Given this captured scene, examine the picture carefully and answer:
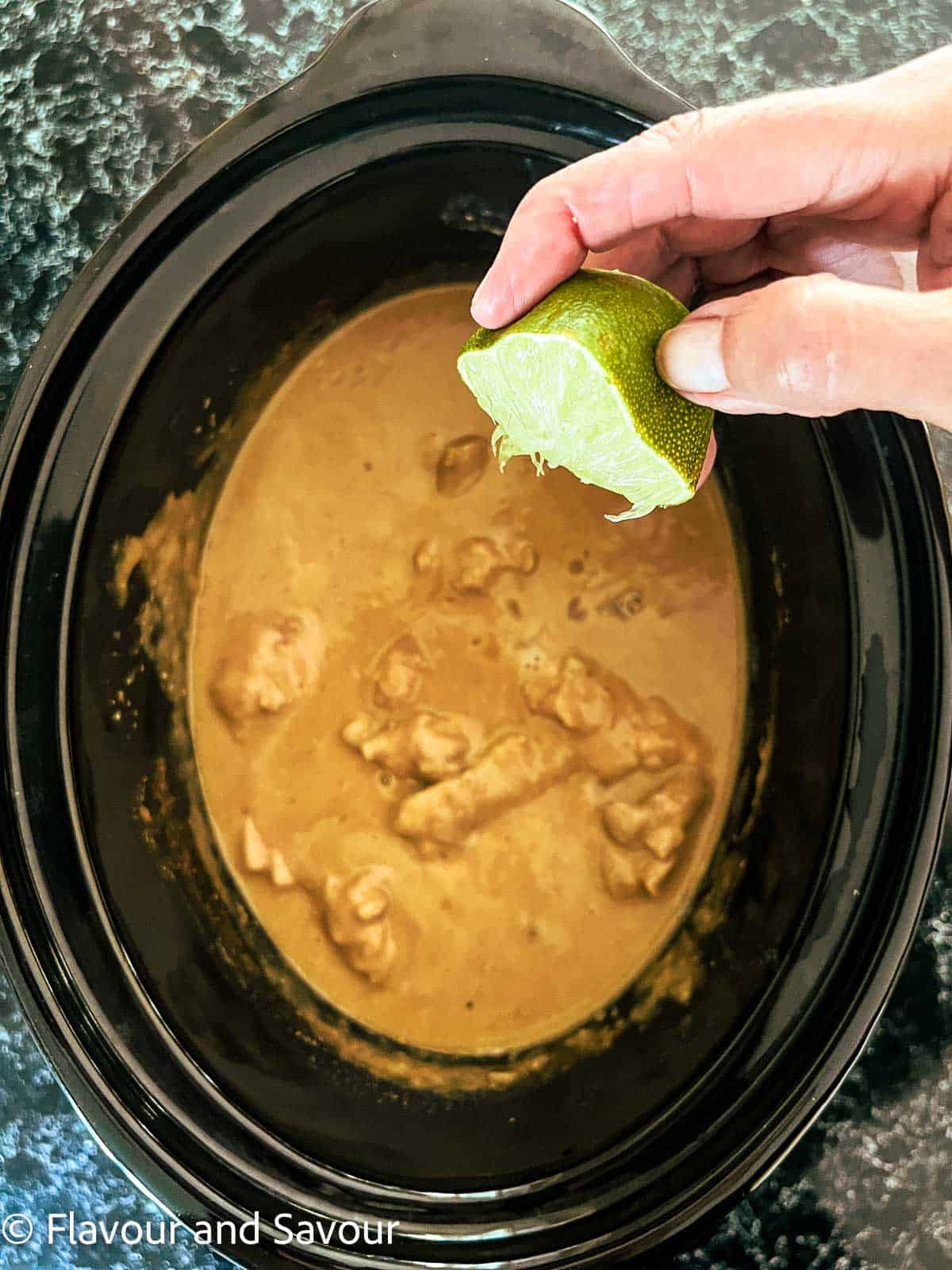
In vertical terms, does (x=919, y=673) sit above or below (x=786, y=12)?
below

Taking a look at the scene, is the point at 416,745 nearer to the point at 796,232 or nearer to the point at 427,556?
the point at 427,556

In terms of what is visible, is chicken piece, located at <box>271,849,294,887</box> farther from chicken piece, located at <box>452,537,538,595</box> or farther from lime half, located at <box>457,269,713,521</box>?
lime half, located at <box>457,269,713,521</box>

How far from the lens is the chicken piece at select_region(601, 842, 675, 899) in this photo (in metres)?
1.06

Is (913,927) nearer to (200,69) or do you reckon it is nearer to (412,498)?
(412,498)

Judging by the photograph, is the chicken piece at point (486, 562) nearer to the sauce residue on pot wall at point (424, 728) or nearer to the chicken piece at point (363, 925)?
the sauce residue on pot wall at point (424, 728)

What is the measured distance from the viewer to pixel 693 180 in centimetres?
74

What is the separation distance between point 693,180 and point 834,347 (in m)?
0.26

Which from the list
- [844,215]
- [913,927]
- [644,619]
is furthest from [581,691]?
[844,215]

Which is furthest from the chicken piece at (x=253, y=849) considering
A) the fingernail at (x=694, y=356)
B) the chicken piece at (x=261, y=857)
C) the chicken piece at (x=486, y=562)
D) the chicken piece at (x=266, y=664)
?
the fingernail at (x=694, y=356)

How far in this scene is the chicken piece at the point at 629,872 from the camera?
1064 millimetres

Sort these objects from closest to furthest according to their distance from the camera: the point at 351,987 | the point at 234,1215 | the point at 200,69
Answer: the point at 234,1215 < the point at 200,69 < the point at 351,987

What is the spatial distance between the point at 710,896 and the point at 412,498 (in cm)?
61

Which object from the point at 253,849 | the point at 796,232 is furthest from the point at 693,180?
the point at 253,849

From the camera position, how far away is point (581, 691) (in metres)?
1.06
